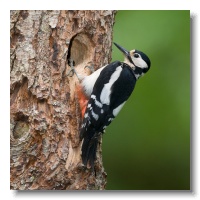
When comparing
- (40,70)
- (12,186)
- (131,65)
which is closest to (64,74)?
(40,70)

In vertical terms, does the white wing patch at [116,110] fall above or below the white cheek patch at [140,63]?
below

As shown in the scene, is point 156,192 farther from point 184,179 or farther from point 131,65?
point 131,65

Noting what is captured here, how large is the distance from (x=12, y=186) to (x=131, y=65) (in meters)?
1.17

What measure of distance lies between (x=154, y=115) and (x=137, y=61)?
0.42 m

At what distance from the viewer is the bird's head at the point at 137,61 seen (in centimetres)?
344

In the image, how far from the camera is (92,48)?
3.45m

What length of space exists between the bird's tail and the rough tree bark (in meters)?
0.05

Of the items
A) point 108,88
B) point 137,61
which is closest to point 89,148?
point 108,88

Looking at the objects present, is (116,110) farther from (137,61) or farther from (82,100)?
(137,61)

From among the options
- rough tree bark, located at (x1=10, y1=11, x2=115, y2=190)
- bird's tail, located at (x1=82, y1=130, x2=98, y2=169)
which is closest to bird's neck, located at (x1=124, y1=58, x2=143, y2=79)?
rough tree bark, located at (x1=10, y1=11, x2=115, y2=190)

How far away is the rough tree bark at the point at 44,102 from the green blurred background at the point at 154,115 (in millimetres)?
338

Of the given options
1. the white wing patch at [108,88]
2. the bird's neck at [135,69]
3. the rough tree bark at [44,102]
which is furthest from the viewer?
the bird's neck at [135,69]

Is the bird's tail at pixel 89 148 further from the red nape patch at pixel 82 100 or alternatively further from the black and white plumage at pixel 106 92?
the red nape patch at pixel 82 100
